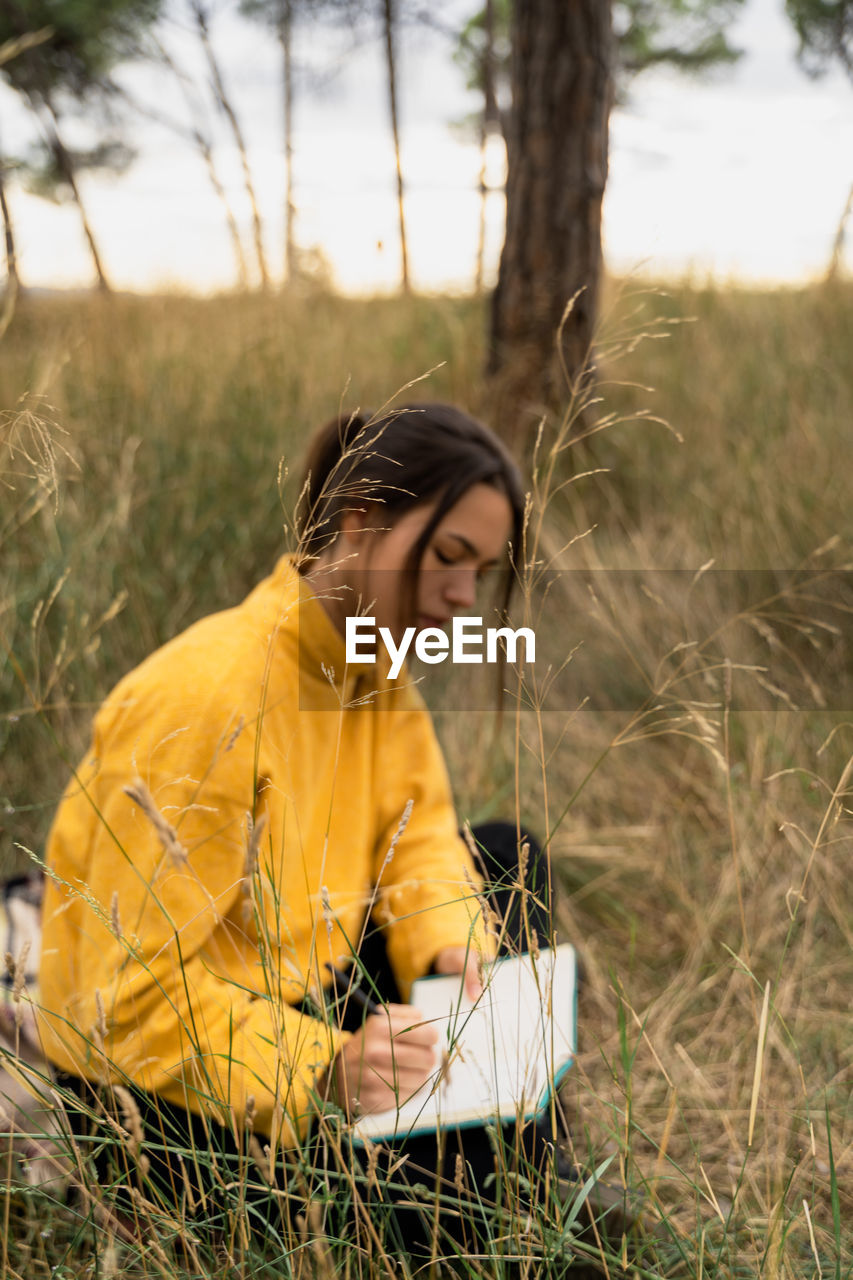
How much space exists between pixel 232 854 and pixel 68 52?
12.8m

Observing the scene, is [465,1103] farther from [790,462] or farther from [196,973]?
[790,462]

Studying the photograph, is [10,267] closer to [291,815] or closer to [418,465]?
[418,465]

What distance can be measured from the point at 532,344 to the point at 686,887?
6.83 feet

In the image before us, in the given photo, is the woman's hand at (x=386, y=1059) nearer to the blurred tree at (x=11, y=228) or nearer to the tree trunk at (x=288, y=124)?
the blurred tree at (x=11, y=228)

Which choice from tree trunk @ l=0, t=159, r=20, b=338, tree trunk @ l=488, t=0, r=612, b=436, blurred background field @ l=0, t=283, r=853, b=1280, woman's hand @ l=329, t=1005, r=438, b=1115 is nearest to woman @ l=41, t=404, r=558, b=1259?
woman's hand @ l=329, t=1005, r=438, b=1115

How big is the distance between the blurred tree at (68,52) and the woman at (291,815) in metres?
8.25

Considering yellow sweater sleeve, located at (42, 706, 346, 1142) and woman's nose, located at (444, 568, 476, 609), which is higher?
woman's nose, located at (444, 568, 476, 609)

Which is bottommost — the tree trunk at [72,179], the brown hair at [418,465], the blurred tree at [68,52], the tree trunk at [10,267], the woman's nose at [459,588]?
the woman's nose at [459,588]

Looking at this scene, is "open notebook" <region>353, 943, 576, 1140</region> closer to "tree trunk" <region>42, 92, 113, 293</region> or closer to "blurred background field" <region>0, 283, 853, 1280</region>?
"blurred background field" <region>0, 283, 853, 1280</region>

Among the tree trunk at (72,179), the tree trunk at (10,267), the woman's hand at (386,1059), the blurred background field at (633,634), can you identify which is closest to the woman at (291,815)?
the woman's hand at (386,1059)

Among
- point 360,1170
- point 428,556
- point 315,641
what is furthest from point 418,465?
point 360,1170

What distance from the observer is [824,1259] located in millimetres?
862

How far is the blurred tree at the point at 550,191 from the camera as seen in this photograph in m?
3.05

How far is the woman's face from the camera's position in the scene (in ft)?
4.39
